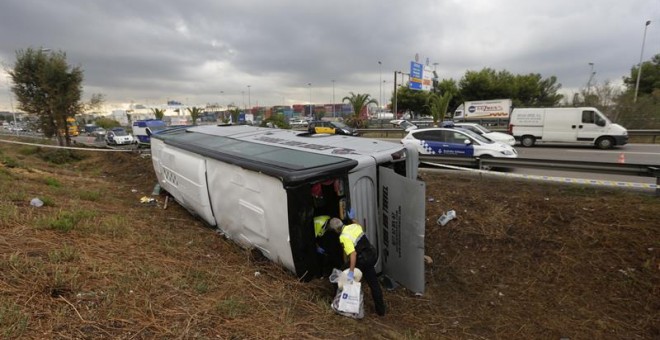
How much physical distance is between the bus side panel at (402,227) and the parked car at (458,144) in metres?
7.01

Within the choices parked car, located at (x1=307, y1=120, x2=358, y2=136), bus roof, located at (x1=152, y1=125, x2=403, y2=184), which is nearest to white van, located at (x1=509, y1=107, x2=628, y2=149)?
parked car, located at (x1=307, y1=120, x2=358, y2=136)

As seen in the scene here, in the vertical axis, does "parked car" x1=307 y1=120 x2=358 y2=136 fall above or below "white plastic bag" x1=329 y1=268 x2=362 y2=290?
above

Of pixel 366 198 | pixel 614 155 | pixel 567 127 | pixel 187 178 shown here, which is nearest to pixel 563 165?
pixel 366 198

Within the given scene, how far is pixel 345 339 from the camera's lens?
3.01 m

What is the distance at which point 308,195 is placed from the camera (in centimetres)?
374

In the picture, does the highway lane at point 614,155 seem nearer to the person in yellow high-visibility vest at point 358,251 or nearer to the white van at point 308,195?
the white van at point 308,195

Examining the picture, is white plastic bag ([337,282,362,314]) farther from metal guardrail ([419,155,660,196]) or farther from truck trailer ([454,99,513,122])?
truck trailer ([454,99,513,122])

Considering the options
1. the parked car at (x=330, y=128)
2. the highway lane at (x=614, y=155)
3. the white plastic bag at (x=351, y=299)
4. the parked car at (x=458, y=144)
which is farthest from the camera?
the parked car at (x=330, y=128)

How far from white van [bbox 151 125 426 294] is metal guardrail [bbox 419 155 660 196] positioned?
4659mm

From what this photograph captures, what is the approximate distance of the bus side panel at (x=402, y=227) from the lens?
4160 millimetres

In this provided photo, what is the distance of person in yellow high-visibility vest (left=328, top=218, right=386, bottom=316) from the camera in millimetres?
3691

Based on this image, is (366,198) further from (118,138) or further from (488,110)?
(488,110)

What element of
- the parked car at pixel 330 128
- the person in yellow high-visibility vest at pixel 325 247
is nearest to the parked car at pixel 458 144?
the person in yellow high-visibility vest at pixel 325 247

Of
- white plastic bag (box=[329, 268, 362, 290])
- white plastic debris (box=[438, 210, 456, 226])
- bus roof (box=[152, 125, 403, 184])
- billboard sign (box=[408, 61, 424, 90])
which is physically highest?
billboard sign (box=[408, 61, 424, 90])
